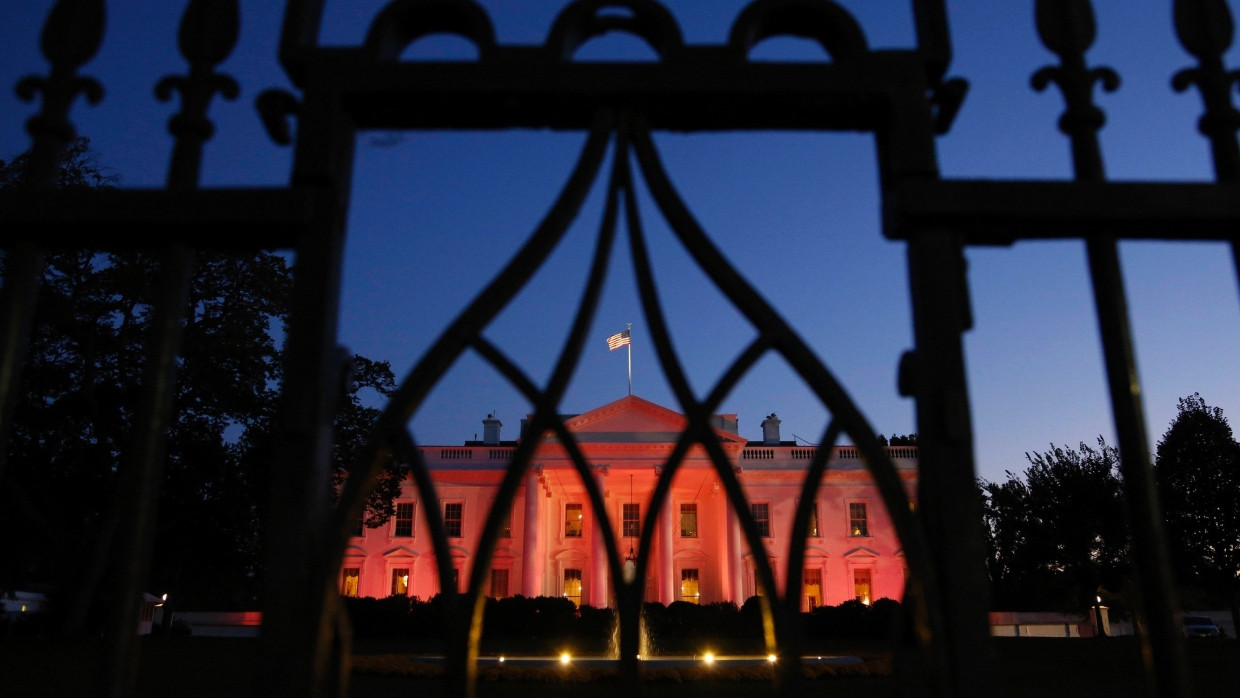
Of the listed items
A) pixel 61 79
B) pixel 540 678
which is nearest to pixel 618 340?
pixel 540 678

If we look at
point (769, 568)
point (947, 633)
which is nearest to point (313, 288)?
point (769, 568)

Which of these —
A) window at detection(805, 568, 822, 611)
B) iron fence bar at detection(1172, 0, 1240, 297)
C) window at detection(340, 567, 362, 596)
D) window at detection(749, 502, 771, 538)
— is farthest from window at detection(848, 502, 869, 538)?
iron fence bar at detection(1172, 0, 1240, 297)

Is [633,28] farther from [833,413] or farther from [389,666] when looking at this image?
[389,666]

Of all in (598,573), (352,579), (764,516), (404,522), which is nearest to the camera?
(598,573)

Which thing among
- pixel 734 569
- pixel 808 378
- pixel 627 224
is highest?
pixel 734 569

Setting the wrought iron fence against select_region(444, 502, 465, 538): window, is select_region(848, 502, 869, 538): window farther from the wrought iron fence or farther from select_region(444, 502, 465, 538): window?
the wrought iron fence

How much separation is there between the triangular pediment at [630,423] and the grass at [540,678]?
20.5 meters

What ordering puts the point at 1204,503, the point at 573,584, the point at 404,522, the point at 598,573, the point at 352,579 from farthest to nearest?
the point at 404,522, the point at 352,579, the point at 573,584, the point at 598,573, the point at 1204,503

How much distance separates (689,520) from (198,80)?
120 ft

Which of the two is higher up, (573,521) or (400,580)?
(573,521)

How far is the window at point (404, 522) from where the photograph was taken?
3747 cm

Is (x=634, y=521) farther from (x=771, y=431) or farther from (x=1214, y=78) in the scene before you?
(x=1214, y=78)

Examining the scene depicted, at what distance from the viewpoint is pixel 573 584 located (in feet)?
120

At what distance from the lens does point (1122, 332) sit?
175 centimetres
